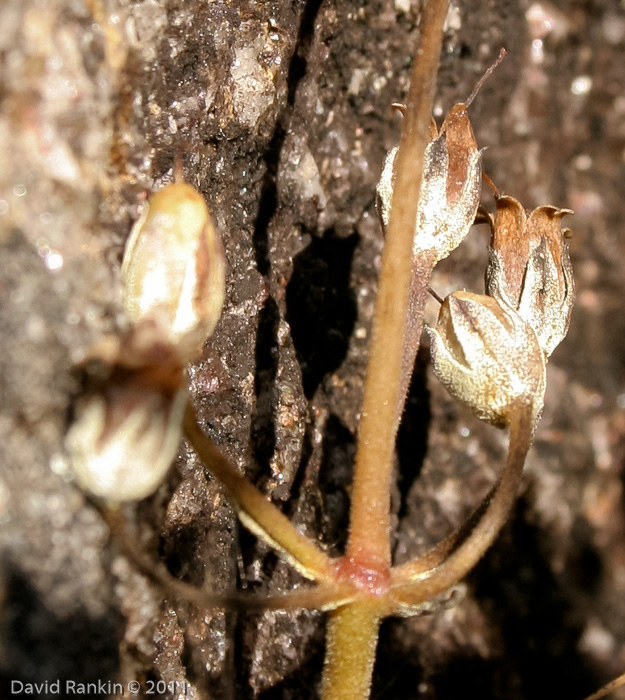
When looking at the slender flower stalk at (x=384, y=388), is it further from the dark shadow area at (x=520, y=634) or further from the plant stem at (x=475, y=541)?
the dark shadow area at (x=520, y=634)

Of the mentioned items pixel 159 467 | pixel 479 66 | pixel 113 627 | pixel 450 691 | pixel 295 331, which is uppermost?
pixel 479 66

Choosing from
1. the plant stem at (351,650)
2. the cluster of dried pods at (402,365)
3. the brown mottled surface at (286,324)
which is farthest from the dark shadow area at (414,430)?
the plant stem at (351,650)

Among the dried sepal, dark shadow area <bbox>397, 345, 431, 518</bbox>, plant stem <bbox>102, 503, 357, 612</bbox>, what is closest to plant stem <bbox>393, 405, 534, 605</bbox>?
plant stem <bbox>102, 503, 357, 612</bbox>

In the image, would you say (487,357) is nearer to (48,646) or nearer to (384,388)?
(384,388)

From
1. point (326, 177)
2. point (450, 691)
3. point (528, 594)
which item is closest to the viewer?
point (326, 177)

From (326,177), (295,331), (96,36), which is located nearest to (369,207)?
(326,177)

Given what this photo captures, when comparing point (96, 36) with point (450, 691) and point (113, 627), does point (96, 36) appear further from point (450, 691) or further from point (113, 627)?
point (450, 691)

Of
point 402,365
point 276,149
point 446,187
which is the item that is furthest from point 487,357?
point 276,149
